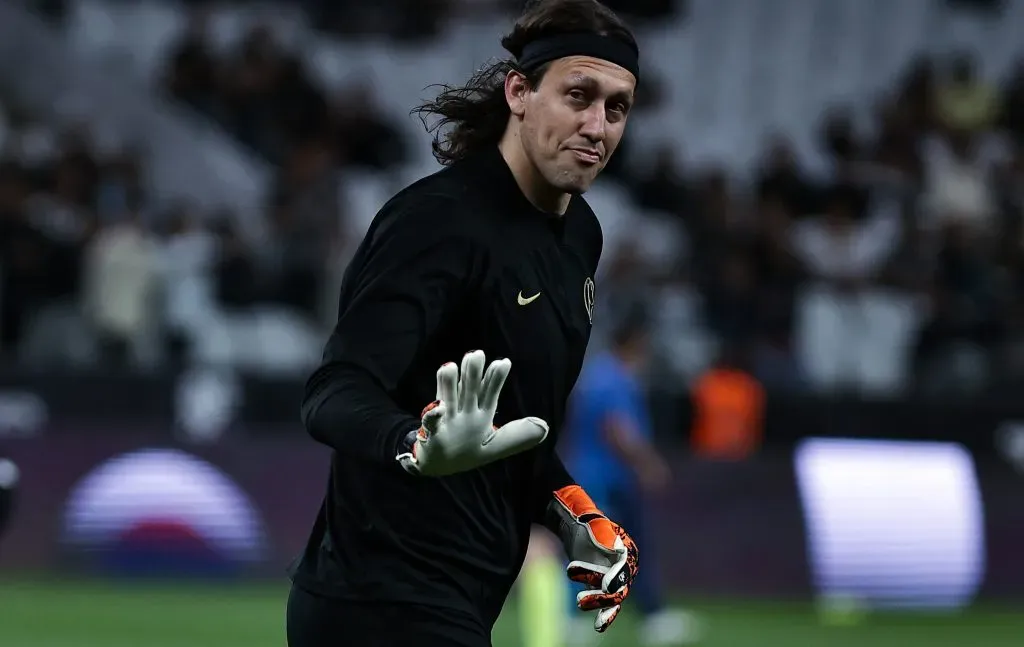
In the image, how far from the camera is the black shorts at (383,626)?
380cm

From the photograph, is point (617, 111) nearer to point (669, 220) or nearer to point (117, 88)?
point (669, 220)

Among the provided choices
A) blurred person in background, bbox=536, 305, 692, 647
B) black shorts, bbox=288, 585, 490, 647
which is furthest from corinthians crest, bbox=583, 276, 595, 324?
blurred person in background, bbox=536, 305, 692, 647

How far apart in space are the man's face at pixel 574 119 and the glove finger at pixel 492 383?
776mm

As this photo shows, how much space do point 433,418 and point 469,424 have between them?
7cm

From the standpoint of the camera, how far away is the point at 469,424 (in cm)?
327

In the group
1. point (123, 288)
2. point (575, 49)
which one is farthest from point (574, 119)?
point (123, 288)

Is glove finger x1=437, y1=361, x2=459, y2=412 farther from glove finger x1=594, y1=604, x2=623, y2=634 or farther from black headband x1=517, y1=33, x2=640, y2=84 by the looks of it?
black headband x1=517, y1=33, x2=640, y2=84

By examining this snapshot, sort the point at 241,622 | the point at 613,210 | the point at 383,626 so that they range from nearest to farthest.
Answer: the point at 383,626, the point at 241,622, the point at 613,210

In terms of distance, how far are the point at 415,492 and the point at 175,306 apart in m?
11.3

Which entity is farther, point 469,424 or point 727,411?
point 727,411

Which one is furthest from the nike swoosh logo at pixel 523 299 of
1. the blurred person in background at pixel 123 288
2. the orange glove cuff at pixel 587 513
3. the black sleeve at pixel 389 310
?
the blurred person in background at pixel 123 288

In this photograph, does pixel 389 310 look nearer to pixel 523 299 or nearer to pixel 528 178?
pixel 523 299

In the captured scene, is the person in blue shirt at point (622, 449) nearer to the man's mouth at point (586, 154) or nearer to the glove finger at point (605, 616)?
the glove finger at point (605, 616)

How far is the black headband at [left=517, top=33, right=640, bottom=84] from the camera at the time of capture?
12.8 ft
